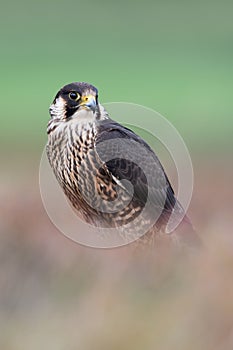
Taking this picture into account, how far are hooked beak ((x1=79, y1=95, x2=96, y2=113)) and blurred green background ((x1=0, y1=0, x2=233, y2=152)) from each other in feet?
17.2

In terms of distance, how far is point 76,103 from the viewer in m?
6.42

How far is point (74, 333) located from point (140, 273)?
62cm

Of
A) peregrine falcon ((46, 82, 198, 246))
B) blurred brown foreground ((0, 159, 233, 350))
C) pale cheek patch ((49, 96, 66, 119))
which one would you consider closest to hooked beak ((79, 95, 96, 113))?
peregrine falcon ((46, 82, 198, 246))

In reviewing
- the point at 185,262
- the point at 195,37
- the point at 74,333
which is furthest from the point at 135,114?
the point at 195,37

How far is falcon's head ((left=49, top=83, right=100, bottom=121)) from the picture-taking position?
20.8ft

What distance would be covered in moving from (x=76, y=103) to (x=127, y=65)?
66.4 ft

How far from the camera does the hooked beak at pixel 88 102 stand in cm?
632

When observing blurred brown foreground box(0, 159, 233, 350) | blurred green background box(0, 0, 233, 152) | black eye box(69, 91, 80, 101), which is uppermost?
blurred green background box(0, 0, 233, 152)

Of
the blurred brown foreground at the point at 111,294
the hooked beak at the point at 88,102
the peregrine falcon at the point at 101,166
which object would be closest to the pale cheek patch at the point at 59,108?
the peregrine falcon at the point at 101,166

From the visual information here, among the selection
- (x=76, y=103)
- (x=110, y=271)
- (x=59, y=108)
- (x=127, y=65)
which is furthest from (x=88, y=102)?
(x=127, y=65)

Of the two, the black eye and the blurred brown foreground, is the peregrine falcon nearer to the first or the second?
the black eye

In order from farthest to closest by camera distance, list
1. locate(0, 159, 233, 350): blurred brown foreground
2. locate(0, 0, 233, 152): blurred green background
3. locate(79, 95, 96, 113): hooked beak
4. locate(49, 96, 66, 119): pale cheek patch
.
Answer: locate(0, 0, 233, 152): blurred green background, locate(49, 96, 66, 119): pale cheek patch, locate(79, 95, 96, 113): hooked beak, locate(0, 159, 233, 350): blurred brown foreground

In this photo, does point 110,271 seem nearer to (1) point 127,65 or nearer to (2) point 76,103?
(2) point 76,103

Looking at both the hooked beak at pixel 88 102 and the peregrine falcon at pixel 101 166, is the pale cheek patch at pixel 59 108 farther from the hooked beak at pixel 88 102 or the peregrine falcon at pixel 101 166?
the hooked beak at pixel 88 102
